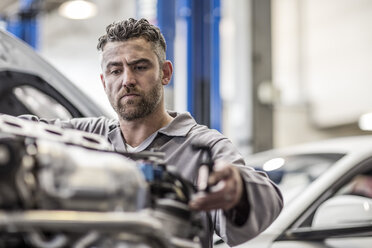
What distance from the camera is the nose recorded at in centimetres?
171

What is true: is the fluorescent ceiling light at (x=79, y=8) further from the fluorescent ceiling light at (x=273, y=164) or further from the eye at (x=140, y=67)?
the eye at (x=140, y=67)

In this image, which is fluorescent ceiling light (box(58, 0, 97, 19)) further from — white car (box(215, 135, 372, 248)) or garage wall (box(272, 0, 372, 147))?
white car (box(215, 135, 372, 248))

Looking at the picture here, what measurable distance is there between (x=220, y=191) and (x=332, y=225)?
1590 millimetres

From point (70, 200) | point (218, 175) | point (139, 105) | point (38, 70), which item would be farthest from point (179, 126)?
point (38, 70)

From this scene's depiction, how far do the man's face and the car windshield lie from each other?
1.36 metres

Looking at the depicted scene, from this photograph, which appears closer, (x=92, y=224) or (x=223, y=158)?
(x=92, y=224)

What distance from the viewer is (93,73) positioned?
11.6 metres

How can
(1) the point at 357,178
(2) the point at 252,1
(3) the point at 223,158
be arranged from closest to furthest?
(3) the point at 223,158 → (1) the point at 357,178 → (2) the point at 252,1

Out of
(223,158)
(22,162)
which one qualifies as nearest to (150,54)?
(223,158)

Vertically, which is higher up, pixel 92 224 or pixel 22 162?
pixel 22 162

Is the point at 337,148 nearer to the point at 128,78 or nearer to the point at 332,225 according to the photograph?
the point at 332,225

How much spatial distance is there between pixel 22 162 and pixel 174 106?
409 cm

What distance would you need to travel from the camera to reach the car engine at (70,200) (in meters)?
1.01

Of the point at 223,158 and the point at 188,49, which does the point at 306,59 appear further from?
the point at 223,158
